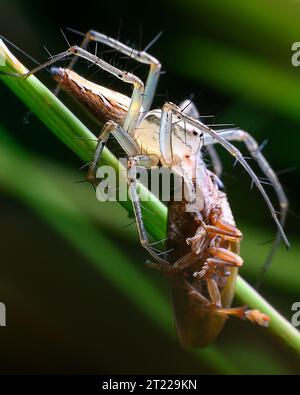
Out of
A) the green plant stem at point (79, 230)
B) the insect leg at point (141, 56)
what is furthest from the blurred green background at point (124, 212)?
the insect leg at point (141, 56)

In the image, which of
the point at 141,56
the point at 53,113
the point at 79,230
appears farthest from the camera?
the point at 79,230

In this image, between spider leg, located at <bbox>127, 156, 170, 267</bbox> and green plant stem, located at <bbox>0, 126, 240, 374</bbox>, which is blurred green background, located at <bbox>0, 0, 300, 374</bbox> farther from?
spider leg, located at <bbox>127, 156, 170, 267</bbox>

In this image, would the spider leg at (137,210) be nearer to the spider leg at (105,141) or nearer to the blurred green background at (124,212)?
the spider leg at (105,141)

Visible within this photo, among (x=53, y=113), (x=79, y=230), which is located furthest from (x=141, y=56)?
(x=79, y=230)

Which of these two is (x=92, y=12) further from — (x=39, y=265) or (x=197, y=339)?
(x=197, y=339)

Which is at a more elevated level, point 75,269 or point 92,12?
point 92,12

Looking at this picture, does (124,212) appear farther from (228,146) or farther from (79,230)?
(228,146)
